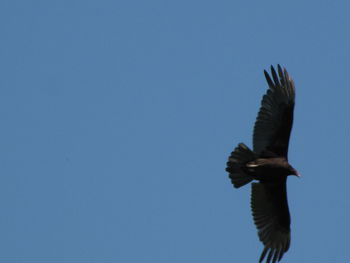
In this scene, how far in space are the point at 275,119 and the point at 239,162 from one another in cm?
104

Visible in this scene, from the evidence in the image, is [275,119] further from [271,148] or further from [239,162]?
[239,162]

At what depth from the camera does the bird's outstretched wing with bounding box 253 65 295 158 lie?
16.2 meters

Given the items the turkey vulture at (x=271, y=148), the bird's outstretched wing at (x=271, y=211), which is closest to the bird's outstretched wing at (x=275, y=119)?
the turkey vulture at (x=271, y=148)

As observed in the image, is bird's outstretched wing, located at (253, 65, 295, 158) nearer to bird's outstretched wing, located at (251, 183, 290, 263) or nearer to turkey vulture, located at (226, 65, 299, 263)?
turkey vulture, located at (226, 65, 299, 263)

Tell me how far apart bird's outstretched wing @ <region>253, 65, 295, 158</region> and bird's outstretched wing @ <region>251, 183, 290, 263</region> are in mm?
866

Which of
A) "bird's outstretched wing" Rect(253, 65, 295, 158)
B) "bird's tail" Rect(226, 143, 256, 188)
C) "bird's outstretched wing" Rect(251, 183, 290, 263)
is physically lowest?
"bird's outstretched wing" Rect(251, 183, 290, 263)


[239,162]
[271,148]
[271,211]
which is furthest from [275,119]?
[271,211]

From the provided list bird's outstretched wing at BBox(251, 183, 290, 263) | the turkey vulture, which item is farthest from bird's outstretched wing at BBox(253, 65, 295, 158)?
bird's outstretched wing at BBox(251, 183, 290, 263)

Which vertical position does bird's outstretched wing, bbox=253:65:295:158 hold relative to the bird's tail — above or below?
above

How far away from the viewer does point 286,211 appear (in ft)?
55.5

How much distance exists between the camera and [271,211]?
1689 cm

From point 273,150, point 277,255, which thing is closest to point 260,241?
point 277,255

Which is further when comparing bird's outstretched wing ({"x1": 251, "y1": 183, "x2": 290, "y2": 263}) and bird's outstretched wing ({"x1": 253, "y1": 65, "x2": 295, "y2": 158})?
bird's outstretched wing ({"x1": 251, "y1": 183, "x2": 290, "y2": 263})

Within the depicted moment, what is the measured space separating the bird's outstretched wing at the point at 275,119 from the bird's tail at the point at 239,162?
26cm
